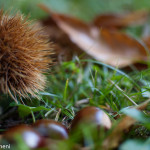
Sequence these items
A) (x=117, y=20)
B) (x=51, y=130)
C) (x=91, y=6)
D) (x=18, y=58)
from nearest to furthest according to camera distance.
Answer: (x=51, y=130) < (x=18, y=58) < (x=117, y=20) < (x=91, y=6)

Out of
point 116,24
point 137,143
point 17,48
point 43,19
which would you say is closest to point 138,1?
point 116,24

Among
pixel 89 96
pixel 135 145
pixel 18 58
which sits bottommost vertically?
pixel 89 96

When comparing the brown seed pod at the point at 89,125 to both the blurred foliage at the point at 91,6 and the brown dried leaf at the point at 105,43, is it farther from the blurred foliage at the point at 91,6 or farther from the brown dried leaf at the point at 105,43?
the blurred foliage at the point at 91,6

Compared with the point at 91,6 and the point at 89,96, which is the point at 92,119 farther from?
the point at 91,6

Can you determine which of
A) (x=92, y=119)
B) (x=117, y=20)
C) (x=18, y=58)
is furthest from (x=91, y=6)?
(x=92, y=119)

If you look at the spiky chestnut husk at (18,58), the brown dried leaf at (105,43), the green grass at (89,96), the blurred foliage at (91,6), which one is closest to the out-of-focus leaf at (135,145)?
the green grass at (89,96)

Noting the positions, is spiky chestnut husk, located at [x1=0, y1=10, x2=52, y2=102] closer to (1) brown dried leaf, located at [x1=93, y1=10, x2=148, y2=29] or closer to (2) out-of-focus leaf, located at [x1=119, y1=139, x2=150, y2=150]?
(2) out-of-focus leaf, located at [x1=119, y1=139, x2=150, y2=150]
